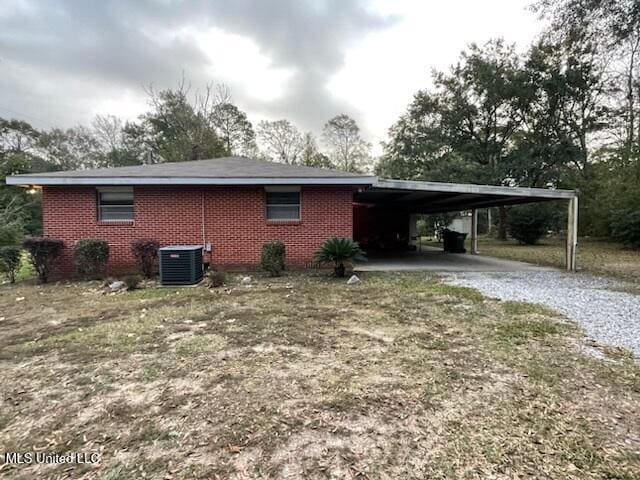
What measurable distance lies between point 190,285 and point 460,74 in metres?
22.3

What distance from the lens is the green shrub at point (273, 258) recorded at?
25.9 ft

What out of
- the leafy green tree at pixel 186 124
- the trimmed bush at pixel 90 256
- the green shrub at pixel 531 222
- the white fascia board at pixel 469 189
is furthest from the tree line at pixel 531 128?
the trimmed bush at pixel 90 256

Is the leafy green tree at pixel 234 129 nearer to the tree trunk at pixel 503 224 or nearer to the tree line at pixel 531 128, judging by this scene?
the tree line at pixel 531 128

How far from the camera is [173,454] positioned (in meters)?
1.89

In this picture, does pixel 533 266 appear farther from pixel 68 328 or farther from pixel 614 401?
pixel 68 328

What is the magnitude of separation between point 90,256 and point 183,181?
9.01 ft

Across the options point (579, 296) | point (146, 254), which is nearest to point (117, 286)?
point (146, 254)

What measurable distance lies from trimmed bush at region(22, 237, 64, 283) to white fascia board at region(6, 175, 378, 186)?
55.1 inches

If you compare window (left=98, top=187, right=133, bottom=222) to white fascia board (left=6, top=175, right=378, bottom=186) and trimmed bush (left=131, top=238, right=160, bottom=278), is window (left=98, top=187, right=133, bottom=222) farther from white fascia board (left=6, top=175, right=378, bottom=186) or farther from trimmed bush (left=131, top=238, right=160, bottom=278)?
trimmed bush (left=131, top=238, right=160, bottom=278)

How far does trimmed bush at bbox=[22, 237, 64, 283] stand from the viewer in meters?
7.30

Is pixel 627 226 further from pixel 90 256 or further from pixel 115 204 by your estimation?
pixel 90 256

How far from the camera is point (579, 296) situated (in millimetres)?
5941

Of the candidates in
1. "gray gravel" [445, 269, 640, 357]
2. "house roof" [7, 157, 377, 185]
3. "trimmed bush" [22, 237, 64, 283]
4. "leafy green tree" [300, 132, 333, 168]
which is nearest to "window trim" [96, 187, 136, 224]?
"house roof" [7, 157, 377, 185]

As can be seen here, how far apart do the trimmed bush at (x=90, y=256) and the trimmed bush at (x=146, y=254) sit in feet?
2.15
